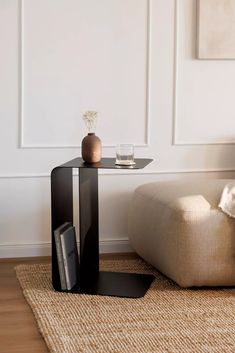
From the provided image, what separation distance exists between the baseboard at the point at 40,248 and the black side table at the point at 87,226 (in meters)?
0.59

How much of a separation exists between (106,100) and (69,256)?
114 centimetres

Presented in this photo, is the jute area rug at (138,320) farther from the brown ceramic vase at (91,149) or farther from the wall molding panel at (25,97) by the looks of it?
the wall molding panel at (25,97)

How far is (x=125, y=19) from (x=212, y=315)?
6.30 ft

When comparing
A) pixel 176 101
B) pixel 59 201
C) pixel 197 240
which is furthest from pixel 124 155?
pixel 176 101

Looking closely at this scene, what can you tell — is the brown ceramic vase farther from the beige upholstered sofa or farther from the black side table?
the beige upholstered sofa

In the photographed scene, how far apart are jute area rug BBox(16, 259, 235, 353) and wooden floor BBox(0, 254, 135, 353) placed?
3 centimetres

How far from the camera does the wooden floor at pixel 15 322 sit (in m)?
2.90

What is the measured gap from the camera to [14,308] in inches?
134

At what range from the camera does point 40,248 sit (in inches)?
175

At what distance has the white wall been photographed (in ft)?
14.1

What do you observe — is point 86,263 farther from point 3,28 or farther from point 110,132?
point 3,28

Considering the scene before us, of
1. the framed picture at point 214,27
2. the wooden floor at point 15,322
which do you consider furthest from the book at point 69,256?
the framed picture at point 214,27

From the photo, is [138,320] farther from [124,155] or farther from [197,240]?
[124,155]

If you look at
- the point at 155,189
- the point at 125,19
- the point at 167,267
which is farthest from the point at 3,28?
the point at 167,267
